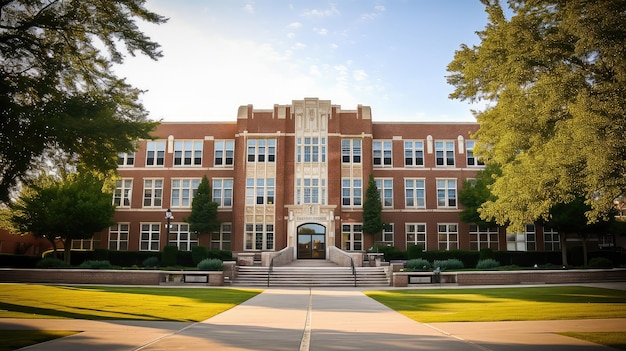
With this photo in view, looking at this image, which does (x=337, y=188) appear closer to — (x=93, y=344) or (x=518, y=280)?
(x=518, y=280)

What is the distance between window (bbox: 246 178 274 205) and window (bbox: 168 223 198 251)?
6.43 m

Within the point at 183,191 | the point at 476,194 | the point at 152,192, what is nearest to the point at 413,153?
the point at 476,194

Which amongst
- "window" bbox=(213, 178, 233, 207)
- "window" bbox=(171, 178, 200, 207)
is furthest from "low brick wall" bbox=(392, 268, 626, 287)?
"window" bbox=(171, 178, 200, 207)

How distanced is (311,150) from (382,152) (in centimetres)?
676

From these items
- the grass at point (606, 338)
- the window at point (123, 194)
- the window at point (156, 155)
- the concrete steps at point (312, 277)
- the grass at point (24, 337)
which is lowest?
the concrete steps at point (312, 277)

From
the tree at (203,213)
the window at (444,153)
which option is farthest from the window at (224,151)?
the window at (444,153)

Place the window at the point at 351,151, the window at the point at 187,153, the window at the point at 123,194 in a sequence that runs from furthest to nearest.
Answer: the window at the point at 187,153, the window at the point at 123,194, the window at the point at 351,151

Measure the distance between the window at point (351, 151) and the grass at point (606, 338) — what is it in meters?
34.3

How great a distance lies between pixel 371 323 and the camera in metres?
10.9

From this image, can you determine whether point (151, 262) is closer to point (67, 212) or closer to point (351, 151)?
point (67, 212)

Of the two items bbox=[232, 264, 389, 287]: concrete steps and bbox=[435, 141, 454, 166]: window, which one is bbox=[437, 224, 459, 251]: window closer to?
bbox=[435, 141, 454, 166]: window

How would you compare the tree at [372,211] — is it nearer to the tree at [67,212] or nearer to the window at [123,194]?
the tree at [67,212]

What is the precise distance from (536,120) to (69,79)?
51.6 ft

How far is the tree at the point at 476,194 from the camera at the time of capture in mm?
39562
